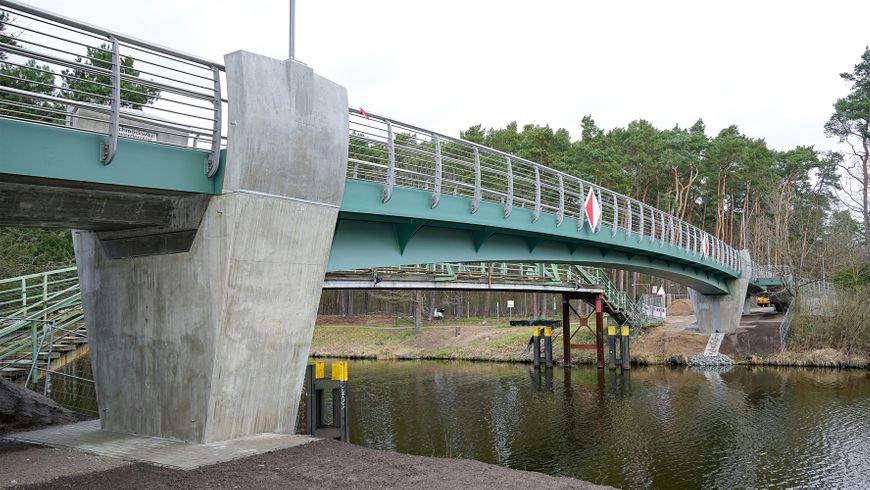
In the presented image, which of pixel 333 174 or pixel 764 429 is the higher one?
pixel 333 174

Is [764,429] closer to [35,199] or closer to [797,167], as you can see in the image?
Answer: [35,199]

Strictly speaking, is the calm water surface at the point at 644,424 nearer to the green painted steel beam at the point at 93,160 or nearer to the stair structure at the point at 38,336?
the stair structure at the point at 38,336

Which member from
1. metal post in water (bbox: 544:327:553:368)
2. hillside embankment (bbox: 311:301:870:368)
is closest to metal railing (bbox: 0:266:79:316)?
metal post in water (bbox: 544:327:553:368)

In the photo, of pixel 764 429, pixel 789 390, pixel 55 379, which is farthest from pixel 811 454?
pixel 55 379

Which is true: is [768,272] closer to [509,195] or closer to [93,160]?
[509,195]

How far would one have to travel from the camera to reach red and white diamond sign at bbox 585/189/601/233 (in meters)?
20.4

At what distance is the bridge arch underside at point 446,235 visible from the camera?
13602 mm

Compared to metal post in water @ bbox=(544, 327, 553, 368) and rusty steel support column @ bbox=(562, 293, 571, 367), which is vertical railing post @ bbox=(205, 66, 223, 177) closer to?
metal post in water @ bbox=(544, 327, 553, 368)

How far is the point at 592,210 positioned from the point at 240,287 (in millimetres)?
12813

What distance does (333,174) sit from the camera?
11.6 meters

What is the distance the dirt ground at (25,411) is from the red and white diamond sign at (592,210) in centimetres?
1390

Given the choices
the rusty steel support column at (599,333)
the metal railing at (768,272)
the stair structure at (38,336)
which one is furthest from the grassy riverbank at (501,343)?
the stair structure at (38,336)

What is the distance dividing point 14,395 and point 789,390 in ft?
79.8

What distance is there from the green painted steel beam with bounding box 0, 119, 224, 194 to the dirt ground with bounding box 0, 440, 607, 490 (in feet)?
12.0
